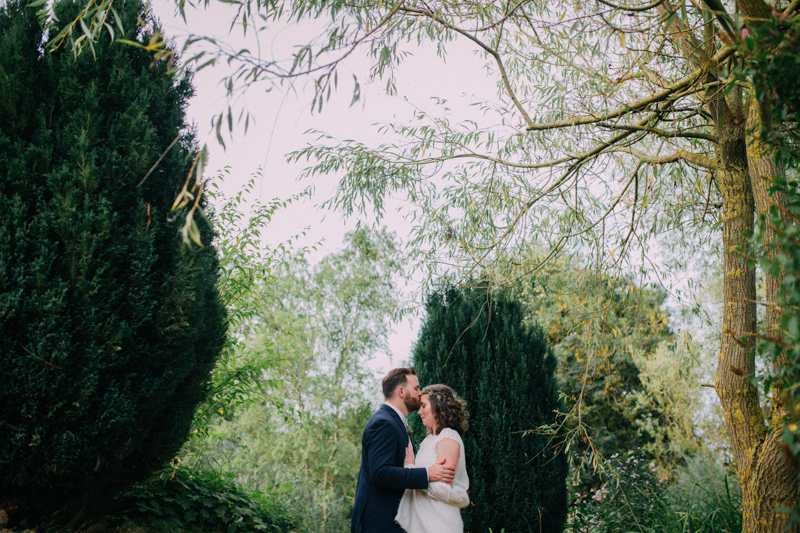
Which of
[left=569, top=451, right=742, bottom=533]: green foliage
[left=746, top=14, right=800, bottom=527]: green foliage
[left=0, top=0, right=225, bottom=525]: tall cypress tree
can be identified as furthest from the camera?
[left=569, top=451, right=742, bottom=533]: green foliage

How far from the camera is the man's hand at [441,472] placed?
2.88 metres

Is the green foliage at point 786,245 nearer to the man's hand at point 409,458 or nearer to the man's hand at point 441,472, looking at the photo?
the man's hand at point 441,472

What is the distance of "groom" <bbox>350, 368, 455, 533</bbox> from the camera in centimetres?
280

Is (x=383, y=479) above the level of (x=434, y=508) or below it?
above

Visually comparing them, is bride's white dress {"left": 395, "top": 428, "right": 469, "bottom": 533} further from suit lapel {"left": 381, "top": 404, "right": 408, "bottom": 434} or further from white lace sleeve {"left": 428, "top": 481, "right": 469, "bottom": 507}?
suit lapel {"left": 381, "top": 404, "right": 408, "bottom": 434}

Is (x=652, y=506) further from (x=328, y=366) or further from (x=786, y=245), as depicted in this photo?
(x=328, y=366)

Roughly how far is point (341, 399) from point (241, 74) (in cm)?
1162

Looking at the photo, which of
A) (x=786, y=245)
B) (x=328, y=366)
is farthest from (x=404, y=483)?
(x=328, y=366)

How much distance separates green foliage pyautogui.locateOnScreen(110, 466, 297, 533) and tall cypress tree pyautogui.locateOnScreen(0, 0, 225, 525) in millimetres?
466

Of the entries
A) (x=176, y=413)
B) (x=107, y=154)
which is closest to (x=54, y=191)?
(x=107, y=154)

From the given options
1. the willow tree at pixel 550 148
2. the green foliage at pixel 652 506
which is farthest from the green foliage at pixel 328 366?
the green foliage at pixel 652 506

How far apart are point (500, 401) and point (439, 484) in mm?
1883

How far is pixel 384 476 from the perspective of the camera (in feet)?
9.12

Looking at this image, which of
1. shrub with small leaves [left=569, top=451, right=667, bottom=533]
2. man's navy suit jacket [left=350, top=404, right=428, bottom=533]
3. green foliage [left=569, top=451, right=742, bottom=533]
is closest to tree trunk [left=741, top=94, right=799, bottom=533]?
green foliage [left=569, top=451, right=742, bottom=533]
